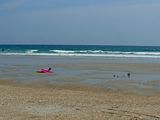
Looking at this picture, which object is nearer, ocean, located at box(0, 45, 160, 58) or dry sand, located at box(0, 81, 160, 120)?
dry sand, located at box(0, 81, 160, 120)

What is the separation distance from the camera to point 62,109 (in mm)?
10922

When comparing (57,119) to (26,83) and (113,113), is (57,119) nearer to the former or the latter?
(113,113)

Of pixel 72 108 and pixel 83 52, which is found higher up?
pixel 72 108

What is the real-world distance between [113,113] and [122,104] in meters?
1.72

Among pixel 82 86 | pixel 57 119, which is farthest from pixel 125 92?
pixel 57 119

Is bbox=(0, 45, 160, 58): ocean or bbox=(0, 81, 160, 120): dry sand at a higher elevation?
bbox=(0, 81, 160, 120): dry sand

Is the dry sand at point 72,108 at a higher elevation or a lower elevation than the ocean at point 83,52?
higher

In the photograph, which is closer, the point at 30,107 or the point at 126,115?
the point at 126,115

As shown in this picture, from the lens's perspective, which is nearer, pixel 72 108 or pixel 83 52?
pixel 72 108

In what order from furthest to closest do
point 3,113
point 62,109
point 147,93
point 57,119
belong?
point 147,93 < point 62,109 < point 3,113 < point 57,119

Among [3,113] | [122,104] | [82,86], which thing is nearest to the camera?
[3,113]

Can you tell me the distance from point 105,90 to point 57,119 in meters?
8.20

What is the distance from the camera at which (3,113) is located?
10.1 m

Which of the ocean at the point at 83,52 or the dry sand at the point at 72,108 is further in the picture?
the ocean at the point at 83,52
